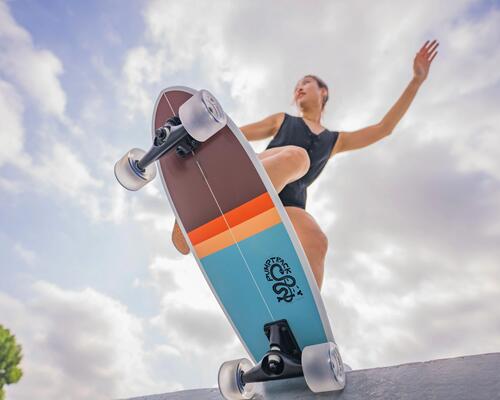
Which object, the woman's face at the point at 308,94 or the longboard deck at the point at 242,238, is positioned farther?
the woman's face at the point at 308,94

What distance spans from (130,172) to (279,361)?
126 centimetres

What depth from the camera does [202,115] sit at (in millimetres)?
1754

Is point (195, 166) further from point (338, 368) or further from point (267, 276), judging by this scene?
point (338, 368)

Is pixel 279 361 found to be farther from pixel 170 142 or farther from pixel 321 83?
pixel 321 83

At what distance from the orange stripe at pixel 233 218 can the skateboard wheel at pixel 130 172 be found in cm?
40

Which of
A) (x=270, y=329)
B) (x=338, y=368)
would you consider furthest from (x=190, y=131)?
(x=338, y=368)

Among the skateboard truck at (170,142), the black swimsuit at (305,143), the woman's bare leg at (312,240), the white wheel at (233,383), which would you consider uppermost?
the black swimsuit at (305,143)

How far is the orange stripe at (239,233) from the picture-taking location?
5.98 ft

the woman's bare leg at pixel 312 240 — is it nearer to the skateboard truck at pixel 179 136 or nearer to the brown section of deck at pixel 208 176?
the brown section of deck at pixel 208 176

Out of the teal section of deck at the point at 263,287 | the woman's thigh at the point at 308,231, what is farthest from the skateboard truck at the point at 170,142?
Answer: the woman's thigh at the point at 308,231

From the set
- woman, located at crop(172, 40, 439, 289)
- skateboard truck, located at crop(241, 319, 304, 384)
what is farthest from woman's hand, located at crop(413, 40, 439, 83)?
skateboard truck, located at crop(241, 319, 304, 384)

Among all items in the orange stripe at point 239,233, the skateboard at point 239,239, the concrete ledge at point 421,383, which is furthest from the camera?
the orange stripe at point 239,233

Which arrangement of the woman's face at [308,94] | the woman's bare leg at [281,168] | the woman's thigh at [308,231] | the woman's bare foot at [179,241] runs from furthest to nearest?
the woman's face at [308,94]
the woman's thigh at [308,231]
the woman's bare foot at [179,241]
the woman's bare leg at [281,168]

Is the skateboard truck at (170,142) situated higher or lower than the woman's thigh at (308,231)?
higher
